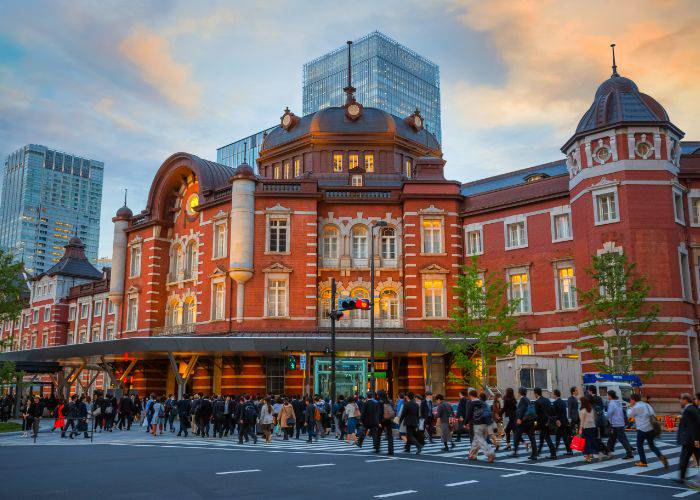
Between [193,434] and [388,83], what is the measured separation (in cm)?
12215

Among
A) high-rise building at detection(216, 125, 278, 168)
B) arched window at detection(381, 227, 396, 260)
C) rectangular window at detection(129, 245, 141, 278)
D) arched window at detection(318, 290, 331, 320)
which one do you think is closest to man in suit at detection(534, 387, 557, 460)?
arched window at detection(318, 290, 331, 320)

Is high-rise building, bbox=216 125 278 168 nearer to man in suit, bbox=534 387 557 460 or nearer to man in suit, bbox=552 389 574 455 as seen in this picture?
man in suit, bbox=552 389 574 455

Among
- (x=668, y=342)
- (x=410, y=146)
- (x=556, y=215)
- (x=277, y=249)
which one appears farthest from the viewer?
(x=410, y=146)

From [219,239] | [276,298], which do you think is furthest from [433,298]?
[219,239]

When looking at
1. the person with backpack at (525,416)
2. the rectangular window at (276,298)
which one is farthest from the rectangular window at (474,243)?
the person with backpack at (525,416)

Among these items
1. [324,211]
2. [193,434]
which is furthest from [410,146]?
[193,434]

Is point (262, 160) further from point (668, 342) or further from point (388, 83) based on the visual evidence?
point (388, 83)

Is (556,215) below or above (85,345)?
above

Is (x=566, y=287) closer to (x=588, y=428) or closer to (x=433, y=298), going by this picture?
(x=433, y=298)

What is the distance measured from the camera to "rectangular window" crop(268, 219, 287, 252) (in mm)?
39375

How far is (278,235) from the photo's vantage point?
39375 millimetres

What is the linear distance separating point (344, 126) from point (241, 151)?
5154 inches

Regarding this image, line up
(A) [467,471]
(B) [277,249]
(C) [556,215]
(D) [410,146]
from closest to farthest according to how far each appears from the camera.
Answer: (A) [467,471], (C) [556,215], (B) [277,249], (D) [410,146]

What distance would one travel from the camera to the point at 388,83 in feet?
465
